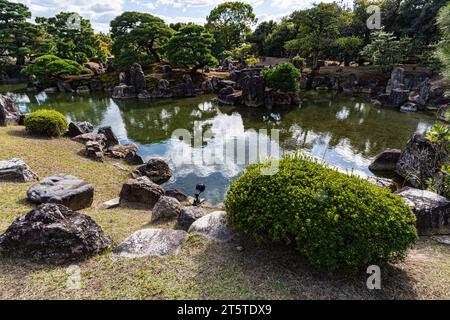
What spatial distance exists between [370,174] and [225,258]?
952cm

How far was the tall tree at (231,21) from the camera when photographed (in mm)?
56906

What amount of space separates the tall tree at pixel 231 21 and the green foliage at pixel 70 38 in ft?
79.6

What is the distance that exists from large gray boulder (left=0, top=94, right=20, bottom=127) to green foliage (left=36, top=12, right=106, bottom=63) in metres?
28.4

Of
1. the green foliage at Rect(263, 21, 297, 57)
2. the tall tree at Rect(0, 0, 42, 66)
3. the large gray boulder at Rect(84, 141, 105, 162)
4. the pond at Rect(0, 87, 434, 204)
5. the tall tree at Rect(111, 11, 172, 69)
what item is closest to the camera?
the large gray boulder at Rect(84, 141, 105, 162)

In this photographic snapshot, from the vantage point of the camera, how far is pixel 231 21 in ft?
191

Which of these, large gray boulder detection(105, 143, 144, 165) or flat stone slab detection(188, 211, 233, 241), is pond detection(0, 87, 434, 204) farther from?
flat stone slab detection(188, 211, 233, 241)

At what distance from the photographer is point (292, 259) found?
4625mm

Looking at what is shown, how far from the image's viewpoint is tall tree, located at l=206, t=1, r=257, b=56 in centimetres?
5691

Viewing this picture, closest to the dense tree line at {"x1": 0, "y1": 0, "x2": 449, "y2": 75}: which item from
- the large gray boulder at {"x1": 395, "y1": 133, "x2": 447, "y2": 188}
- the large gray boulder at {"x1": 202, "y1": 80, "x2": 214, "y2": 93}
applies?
the large gray boulder at {"x1": 202, "y1": 80, "x2": 214, "y2": 93}

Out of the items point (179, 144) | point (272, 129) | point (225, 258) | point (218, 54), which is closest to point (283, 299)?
point (225, 258)

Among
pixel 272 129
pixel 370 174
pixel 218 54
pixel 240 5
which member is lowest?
pixel 370 174

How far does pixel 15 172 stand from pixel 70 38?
4137cm

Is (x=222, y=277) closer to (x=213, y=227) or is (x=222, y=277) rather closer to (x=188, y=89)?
(x=213, y=227)

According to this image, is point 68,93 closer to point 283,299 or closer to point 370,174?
point 370,174
